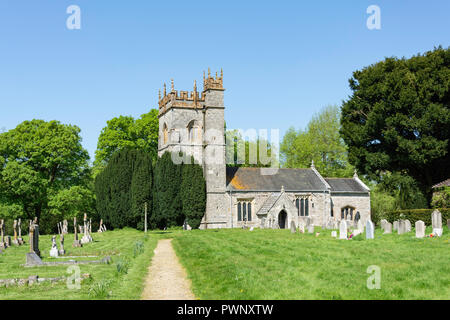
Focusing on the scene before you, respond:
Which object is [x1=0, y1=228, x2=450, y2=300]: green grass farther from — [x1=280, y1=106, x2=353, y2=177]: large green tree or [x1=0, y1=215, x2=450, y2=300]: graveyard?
[x1=280, y1=106, x2=353, y2=177]: large green tree

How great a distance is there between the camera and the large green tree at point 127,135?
1980 inches

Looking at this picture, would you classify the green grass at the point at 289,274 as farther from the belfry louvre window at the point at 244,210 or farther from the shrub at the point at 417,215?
the belfry louvre window at the point at 244,210

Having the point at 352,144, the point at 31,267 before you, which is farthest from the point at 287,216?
the point at 31,267

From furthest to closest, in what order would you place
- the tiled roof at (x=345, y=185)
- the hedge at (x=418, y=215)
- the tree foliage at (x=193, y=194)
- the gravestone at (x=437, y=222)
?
the tiled roof at (x=345, y=185), the tree foliage at (x=193, y=194), the hedge at (x=418, y=215), the gravestone at (x=437, y=222)

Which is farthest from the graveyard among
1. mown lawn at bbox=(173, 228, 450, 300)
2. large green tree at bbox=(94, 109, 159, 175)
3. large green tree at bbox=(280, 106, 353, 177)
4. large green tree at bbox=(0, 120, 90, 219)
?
large green tree at bbox=(280, 106, 353, 177)

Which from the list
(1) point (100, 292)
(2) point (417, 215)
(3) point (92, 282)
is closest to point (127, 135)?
(2) point (417, 215)

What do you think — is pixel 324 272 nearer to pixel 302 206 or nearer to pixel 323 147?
pixel 302 206

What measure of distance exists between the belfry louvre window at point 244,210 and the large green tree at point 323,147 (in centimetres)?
1933

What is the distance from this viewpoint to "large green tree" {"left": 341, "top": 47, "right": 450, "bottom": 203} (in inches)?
1313

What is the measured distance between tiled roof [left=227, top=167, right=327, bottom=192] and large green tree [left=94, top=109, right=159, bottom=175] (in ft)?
37.2

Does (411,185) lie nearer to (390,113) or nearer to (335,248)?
(390,113)

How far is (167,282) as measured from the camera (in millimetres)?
12383

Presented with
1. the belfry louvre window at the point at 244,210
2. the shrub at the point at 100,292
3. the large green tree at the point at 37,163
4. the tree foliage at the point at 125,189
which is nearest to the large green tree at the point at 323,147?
the belfry louvre window at the point at 244,210

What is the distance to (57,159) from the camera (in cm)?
4091
